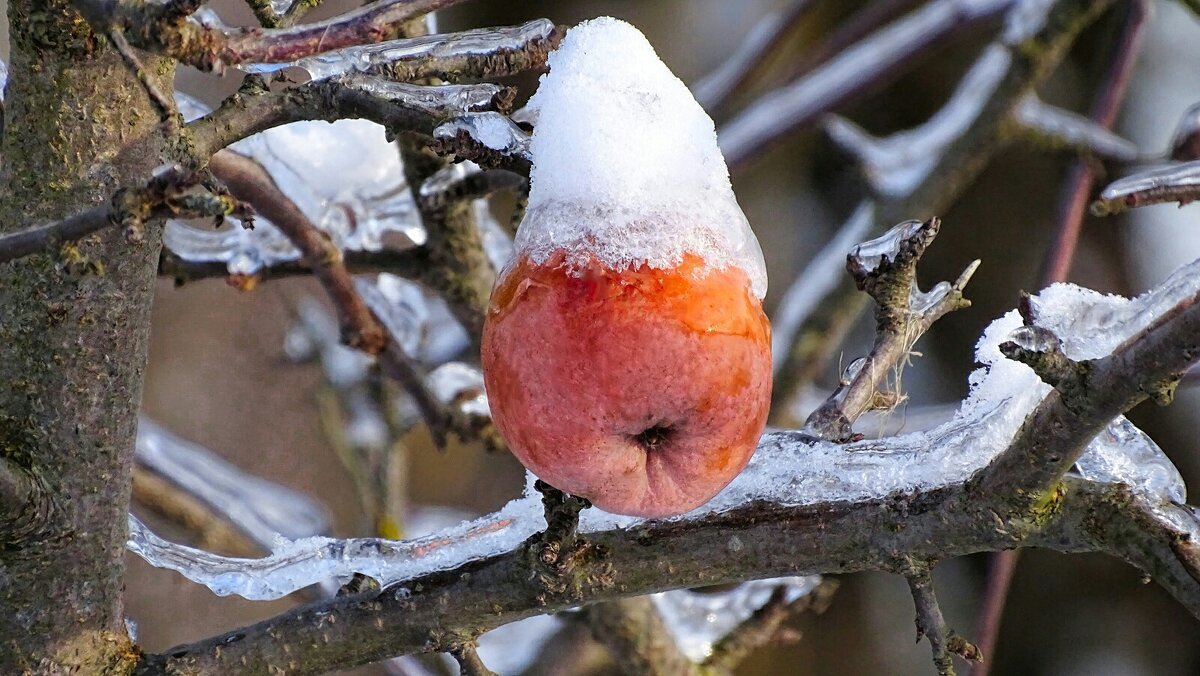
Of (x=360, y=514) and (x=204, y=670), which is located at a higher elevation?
(x=204, y=670)

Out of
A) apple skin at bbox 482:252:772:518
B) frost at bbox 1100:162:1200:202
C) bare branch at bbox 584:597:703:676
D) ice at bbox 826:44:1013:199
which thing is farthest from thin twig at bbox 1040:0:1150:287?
apple skin at bbox 482:252:772:518

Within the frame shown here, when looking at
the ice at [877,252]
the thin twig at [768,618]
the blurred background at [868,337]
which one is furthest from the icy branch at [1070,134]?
the ice at [877,252]

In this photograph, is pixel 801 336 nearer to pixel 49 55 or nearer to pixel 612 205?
pixel 612 205

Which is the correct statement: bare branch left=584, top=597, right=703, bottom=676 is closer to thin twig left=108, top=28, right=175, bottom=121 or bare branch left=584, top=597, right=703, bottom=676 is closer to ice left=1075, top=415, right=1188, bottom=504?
ice left=1075, top=415, right=1188, bottom=504

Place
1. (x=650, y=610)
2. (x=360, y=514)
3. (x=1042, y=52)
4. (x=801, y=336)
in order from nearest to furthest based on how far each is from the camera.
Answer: (x=650, y=610), (x=1042, y=52), (x=801, y=336), (x=360, y=514)

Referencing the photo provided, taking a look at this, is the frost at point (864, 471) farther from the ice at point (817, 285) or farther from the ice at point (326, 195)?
the ice at point (817, 285)

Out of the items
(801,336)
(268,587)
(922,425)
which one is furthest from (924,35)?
(268,587)
